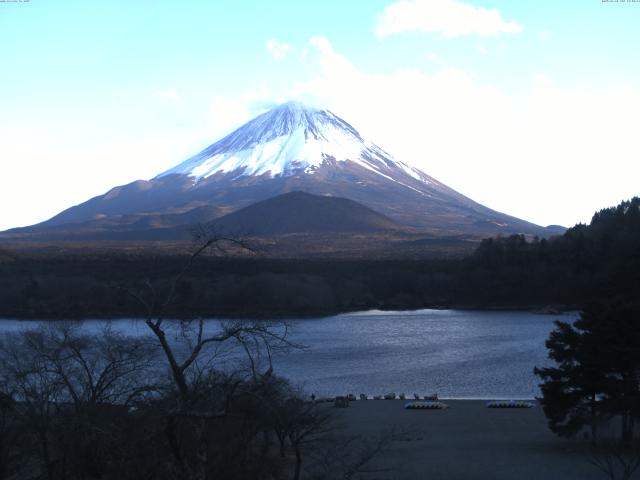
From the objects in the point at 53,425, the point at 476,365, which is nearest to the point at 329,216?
the point at 476,365

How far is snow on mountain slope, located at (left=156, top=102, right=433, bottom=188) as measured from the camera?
299 ft

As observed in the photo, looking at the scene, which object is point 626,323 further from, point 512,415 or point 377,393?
point 377,393

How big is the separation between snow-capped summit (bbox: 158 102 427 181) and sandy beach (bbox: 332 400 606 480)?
75.5 metres

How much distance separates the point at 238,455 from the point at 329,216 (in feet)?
213

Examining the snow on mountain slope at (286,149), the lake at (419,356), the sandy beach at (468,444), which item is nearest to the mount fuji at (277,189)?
the snow on mountain slope at (286,149)

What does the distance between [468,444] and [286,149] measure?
8284 cm

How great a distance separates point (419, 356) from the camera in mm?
21031

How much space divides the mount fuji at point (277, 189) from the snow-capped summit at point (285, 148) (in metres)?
0.11

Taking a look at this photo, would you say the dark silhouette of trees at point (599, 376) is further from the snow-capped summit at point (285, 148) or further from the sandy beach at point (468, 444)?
the snow-capped summit at point (285, 148)

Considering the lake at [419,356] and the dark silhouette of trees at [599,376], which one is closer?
the dark silhouette of trees at [599,376]

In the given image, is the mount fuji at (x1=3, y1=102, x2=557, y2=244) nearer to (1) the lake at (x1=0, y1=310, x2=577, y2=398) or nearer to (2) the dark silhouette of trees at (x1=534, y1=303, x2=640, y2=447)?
(1) the lake at (x1=0, y1=310, x2=577, y2=398)

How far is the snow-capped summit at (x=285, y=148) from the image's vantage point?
3593 inches

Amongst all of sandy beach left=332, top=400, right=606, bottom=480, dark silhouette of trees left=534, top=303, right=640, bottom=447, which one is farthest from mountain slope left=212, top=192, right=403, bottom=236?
dark silhouette of trees left=534, top=303, right=640, bottom=447

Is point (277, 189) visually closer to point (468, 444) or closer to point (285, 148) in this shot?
point (285, 148)
